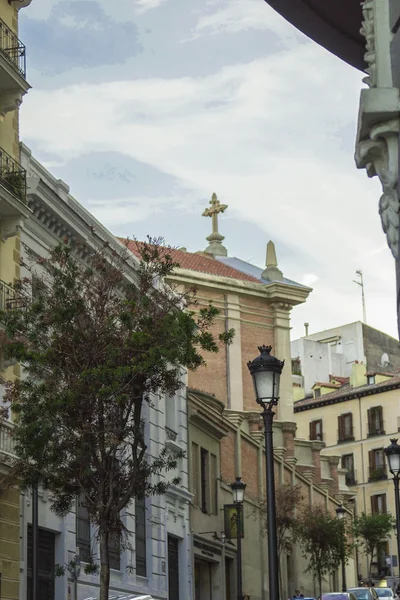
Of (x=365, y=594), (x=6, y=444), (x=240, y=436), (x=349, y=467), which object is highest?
(x=349, y=467)

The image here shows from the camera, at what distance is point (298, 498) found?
181 feet

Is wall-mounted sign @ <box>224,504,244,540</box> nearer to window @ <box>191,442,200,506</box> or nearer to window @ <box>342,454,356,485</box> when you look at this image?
window @ <box>191,442,200,506</box>

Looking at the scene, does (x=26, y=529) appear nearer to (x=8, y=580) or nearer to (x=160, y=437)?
(x=8, y=580)

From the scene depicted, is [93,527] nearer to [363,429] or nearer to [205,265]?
[205,265]

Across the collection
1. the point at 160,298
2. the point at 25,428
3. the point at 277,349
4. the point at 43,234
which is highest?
the point at 277,349

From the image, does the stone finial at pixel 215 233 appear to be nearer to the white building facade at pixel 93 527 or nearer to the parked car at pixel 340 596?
the white building facade at pixel 93 527

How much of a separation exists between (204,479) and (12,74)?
20923mm

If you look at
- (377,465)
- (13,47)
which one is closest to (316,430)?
(377,465)

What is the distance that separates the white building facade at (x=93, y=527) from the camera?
32.7 meters

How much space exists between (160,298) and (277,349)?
1514 inches

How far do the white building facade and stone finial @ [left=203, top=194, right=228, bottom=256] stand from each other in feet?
91.2

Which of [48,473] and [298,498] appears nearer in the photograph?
[48,473]

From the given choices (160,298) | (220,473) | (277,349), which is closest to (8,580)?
(160,298)

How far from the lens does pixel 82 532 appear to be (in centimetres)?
3522
